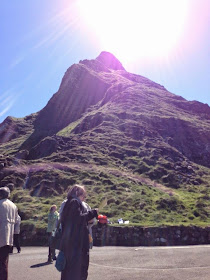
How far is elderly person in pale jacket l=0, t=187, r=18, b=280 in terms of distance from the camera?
603cm

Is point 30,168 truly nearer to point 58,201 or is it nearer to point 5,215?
point 58,201

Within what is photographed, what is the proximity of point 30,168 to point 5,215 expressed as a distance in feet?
70.0

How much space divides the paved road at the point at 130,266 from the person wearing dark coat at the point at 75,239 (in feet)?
10.0

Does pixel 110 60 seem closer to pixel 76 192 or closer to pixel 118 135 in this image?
pixel 118 135

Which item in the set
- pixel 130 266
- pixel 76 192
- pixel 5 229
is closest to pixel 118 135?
pixel 130 266

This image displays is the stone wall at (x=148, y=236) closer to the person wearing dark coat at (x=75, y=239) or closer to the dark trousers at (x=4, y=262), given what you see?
the dark trousers at (x=4, y=262)

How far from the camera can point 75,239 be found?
5.09 metres

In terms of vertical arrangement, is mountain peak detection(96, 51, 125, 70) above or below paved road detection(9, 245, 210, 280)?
above

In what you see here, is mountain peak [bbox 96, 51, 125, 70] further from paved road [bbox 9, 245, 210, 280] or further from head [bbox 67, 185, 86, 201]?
head [bbox 67, 185, 86, 201]

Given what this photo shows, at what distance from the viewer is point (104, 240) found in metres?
14.8

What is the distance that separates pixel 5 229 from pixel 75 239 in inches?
71.0

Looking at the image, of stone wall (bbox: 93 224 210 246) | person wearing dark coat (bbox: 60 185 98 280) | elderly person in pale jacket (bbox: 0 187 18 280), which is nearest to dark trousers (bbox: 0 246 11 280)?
elderly person in pale jacket (bbox: 0 187 18 280)

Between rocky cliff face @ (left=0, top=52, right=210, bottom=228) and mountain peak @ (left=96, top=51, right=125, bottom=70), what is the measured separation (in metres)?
34.3

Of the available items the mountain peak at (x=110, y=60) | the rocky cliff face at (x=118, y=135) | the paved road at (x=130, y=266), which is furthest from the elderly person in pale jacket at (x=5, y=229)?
the mountain peak at (x=110, y=60)
